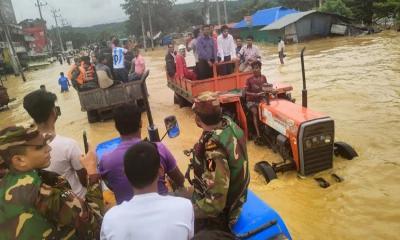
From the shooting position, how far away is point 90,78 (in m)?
12.5

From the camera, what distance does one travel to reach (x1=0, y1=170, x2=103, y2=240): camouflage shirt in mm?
2166

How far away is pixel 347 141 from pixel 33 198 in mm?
7069

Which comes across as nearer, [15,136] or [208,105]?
[15,136]

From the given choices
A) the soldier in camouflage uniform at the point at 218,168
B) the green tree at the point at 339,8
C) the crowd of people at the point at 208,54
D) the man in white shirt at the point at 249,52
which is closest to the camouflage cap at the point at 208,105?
the soldier in camouflage uniform at the point at 218,168

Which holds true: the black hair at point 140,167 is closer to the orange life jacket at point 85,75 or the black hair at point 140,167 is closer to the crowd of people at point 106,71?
the crowd of people at point 106,71

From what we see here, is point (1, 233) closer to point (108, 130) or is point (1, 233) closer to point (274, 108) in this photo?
point (274, 108)

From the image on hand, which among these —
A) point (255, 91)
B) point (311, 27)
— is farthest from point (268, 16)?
point (255, 91)

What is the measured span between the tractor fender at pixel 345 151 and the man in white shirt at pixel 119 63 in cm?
787

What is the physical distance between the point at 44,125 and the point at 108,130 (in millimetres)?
8445

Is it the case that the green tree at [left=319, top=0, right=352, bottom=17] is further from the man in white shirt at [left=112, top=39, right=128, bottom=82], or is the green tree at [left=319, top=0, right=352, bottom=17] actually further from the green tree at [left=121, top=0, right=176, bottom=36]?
the green tree at [left=121, top=0, right=176, bottom=36]

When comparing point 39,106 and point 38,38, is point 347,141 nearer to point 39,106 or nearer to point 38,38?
point 39,106

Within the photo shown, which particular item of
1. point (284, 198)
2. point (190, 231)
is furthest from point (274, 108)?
point (190, 231)

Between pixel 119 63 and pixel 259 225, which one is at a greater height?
pixel 119 63

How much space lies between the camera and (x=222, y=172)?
2779 mm
